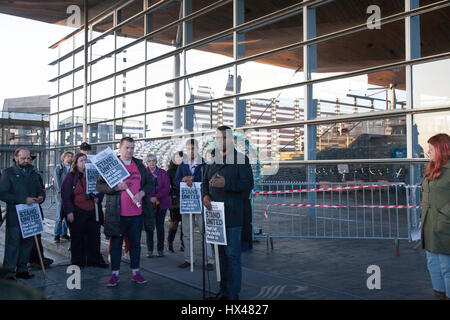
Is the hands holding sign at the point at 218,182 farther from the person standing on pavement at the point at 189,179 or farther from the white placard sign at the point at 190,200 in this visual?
the white placard sign at the point at 190,200

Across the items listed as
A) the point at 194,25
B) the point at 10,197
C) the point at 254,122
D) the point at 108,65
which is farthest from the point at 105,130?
the point at 10,197

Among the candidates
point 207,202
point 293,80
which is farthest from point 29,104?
point 207,202

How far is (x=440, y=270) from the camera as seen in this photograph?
4691 mm

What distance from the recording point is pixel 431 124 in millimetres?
8562

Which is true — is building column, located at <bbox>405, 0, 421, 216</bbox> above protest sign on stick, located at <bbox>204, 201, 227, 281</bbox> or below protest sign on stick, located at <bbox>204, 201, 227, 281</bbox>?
above

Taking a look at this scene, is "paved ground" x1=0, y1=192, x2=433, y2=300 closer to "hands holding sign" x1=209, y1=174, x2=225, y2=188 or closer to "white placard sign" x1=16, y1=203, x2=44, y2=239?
"white placard sign" x1=16, y1=203, x2=44, y2=239

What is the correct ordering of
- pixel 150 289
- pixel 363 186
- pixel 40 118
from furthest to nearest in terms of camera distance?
pixel 40 118 < pixel 363 186 < pixel 150 289

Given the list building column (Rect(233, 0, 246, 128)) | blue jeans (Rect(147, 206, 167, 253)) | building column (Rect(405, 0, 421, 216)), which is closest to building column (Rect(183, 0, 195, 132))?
building column (Rect(233, 0, 246, 128))

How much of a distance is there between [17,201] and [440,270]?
229 inches

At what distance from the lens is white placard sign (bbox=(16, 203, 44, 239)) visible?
6.36 metres

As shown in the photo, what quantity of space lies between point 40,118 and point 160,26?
30.7m

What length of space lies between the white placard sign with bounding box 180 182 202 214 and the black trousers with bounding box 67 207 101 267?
1.64 meters

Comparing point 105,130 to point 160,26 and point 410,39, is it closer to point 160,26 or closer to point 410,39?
point 160,26

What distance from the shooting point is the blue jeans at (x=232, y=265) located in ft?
16.0
